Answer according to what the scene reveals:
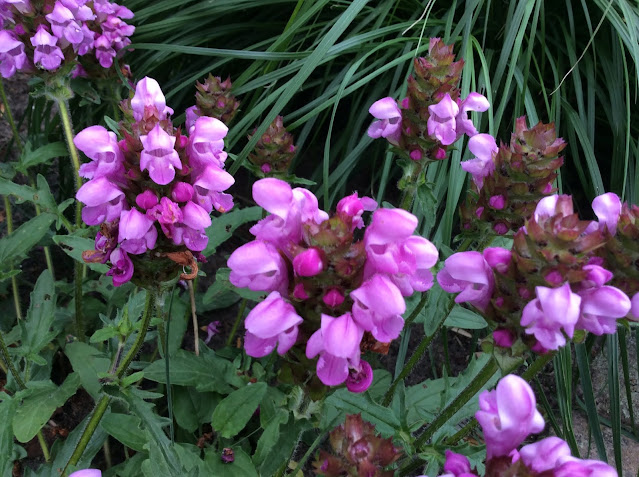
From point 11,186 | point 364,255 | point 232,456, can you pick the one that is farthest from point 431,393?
point 11,186

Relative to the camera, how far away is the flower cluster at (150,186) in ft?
3.90

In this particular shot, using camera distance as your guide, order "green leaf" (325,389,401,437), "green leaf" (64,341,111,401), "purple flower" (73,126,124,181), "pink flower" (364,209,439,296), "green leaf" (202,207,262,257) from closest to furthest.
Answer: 1. "pink flower" (364,209,439,296)
2. "purple flower" (73,126,124,181)
3. "green leaf" (325,389,401,437)
4. "green leaf" (64,341,111,401)
5. "green leaf" (202,207,262,257)

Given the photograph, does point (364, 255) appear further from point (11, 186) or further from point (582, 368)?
point (11, 186)

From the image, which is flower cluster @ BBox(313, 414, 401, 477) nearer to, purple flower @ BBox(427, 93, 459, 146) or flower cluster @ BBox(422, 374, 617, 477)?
flower cluster @ BBox(422, 374, 617, 477)

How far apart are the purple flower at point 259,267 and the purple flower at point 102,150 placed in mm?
397

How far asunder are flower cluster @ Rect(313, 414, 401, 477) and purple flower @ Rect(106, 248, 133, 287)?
1.91ft

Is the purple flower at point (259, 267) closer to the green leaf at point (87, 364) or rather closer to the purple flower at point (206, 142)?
the purple flower at point (206, 142)

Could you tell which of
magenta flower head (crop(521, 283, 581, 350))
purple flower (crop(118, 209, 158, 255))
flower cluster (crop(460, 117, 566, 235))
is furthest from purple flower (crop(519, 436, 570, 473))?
purple flower (crop(118, 209, 158, 255))

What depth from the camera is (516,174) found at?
145 centimetres

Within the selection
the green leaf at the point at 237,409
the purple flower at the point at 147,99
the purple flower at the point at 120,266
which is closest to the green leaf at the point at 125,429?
the green leaf at the point at 237,409

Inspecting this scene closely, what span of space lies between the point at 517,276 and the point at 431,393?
35.2 inches

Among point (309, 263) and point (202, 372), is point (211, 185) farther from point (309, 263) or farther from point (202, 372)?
point (202, 372)

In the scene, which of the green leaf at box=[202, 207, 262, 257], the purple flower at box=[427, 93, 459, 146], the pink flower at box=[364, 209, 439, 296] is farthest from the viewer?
the green leaf at box=[202, 207, 262, 257]

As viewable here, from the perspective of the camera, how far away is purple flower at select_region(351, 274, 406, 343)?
3.01 ft
